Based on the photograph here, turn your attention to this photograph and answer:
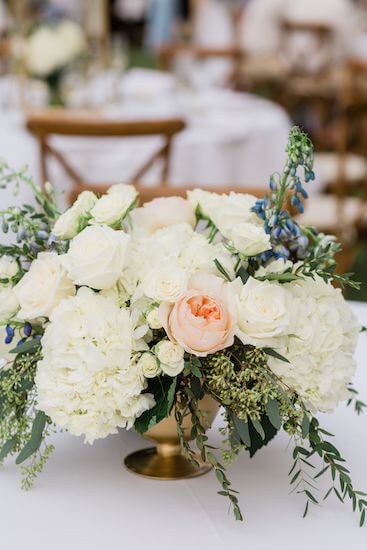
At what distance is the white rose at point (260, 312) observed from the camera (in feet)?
3.49

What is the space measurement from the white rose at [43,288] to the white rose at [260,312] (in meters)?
0.19

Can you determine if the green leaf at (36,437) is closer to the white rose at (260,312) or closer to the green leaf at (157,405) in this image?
the green leaf at (157,405)

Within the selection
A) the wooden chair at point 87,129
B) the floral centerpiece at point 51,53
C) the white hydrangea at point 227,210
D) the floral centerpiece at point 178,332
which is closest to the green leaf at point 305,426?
the floral centerpiece at point 178,332

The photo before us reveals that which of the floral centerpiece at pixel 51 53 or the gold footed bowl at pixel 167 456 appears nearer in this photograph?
the gold footed bowl at pixel 167 456

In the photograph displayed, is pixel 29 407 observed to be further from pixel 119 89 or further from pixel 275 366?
pixel 119 89

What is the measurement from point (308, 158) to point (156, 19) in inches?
486

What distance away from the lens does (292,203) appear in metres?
1.16

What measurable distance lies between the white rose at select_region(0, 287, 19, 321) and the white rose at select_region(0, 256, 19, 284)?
0.10 feet

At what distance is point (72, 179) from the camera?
10.5ft

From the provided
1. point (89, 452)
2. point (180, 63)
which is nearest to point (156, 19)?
point (180, 63)

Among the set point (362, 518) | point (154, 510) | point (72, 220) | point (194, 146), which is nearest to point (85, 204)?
point (72, 220)

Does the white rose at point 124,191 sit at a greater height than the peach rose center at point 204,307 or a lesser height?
greater

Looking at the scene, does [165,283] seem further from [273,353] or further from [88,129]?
[88,129]

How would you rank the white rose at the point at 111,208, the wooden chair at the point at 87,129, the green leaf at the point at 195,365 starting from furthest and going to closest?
the wooden chair at the point at 87,129, the white rose at the point at 111,208, the green leaf at the point at 195,365
